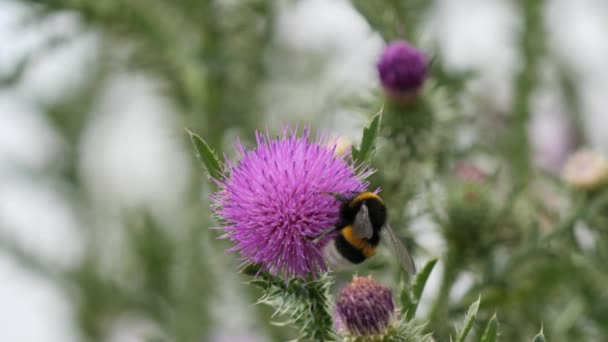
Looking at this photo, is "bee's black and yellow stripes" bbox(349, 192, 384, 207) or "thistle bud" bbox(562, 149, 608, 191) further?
"thistle bud" bbox(562, 149, 608, 191)

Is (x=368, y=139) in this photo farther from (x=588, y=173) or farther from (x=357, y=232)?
(x=588, y=173)

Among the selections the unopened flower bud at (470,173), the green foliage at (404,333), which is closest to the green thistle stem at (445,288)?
the unopened flower bud at (470,173)

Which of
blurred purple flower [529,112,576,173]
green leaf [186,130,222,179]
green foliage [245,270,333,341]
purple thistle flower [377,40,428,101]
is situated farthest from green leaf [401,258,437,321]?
blurred purple flower [529,112,576,173]

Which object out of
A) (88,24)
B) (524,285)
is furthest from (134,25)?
(524,285)

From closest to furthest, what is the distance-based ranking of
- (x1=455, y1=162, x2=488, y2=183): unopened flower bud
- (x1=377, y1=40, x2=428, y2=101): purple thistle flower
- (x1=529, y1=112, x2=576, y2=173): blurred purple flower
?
(x1=377, y1=40, x2=428, y2=101): purple thistle flower
(x1=455, y1=162, x2=488, y2=183): unopened flower bud
(x1=529, y1=112, x2=576, y2=173): blurred purple flower

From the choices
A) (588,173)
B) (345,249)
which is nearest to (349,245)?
(345,249)

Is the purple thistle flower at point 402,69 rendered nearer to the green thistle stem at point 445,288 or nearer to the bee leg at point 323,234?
the green thistle stem at point 445,288

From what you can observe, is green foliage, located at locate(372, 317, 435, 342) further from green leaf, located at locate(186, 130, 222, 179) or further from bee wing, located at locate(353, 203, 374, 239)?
green leaf, located at locate(186, 130, 222, 179)

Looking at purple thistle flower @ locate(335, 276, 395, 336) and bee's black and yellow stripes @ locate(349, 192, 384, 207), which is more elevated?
bee's black and yellow stripes @ locate(349, 192, 384, 207)
